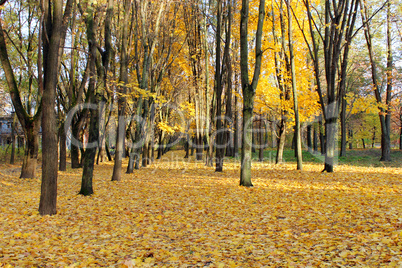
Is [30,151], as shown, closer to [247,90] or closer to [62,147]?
[62,147]

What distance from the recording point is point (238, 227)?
542 centimetres

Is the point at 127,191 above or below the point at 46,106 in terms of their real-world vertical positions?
below

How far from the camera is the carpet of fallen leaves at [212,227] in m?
3.73

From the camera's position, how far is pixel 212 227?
18.1ft

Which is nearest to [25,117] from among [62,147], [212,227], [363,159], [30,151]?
[30,151]

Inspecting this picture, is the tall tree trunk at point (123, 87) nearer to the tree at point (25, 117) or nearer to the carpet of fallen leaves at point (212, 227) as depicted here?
the carpet of fallen leaves at point (212, 227)

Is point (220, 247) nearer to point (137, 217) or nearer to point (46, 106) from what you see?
point (137, 217)

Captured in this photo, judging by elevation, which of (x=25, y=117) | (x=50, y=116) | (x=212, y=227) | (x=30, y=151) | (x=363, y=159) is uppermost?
(x=25, y=117)

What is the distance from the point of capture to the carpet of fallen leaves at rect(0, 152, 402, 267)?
3.73 m

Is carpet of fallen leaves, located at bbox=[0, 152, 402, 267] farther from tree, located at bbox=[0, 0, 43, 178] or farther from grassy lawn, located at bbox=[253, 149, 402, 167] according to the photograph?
grassy lawn, located at bbox=[253, 149, 402, 167]

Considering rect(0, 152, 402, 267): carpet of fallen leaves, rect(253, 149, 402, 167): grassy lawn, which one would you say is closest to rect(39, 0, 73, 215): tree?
rect(0, 152, 402, 267): carpet of fallen leaves

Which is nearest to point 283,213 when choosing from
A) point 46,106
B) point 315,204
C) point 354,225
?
point 315,204

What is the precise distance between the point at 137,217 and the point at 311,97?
1208cm

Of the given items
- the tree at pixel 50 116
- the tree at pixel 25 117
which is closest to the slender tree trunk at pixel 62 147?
the tree at pixel 25 117
